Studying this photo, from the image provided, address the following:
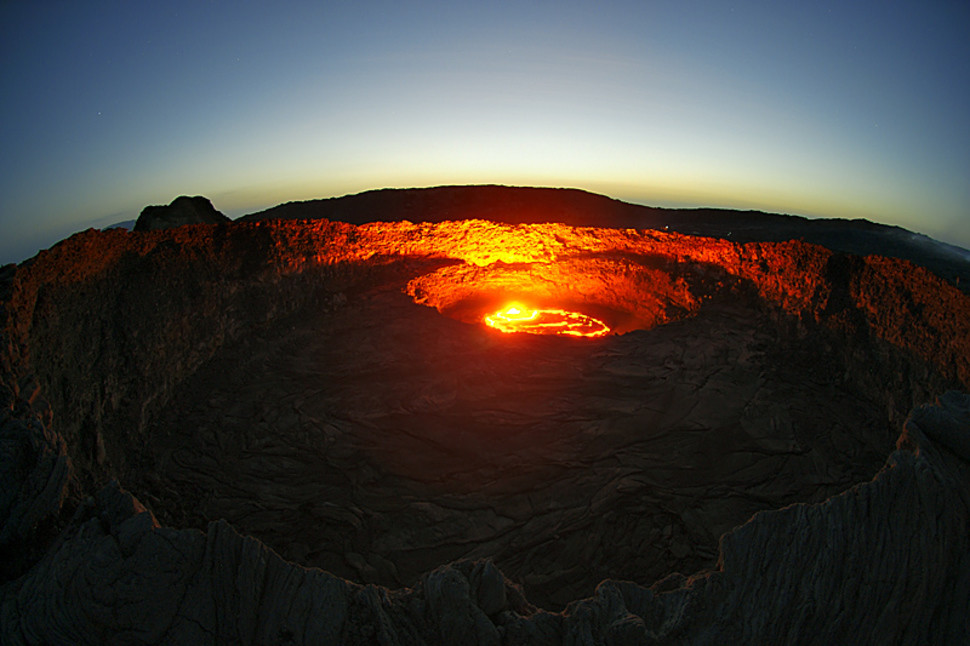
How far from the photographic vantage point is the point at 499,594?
12.2 feet

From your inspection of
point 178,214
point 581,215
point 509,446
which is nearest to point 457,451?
point 509,446

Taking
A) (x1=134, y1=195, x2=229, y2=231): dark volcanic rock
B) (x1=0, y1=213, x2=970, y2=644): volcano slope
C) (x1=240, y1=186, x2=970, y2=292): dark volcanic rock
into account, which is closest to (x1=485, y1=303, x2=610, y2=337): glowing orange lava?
(x1=0, y1=213, x2=970, y2=644): volcano slope

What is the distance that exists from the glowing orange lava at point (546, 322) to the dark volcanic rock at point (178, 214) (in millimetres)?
9113

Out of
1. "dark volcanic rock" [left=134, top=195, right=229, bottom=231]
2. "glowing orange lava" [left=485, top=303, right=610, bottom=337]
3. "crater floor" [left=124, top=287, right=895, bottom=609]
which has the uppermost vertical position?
"dark volcanic rock" [left=134, top=195, right=229, bottom=231]

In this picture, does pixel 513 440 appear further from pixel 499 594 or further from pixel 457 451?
pixel 499 594

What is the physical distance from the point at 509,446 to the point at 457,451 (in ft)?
2.61

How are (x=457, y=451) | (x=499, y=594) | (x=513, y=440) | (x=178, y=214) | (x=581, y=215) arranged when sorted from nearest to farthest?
(x=499, y=594), (x=457, y=451), (x=513, y=440), (x=178, y=214), (x=581, y=215)

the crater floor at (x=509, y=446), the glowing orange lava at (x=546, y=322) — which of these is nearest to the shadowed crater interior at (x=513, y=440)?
the crater floor at (x=509, y=446)

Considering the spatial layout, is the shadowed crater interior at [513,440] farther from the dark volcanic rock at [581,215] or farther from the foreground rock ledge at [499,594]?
the dark volcanic rock at [581,215]

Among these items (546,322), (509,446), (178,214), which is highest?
(178,214)

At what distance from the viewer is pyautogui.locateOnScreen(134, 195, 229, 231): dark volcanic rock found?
1348 cm

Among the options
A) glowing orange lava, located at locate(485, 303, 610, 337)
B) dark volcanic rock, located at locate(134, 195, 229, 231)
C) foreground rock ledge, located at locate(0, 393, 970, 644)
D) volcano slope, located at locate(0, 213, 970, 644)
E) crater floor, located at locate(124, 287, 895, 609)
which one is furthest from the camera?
dark volcanic rock, located at locate(134, 195, 229, 231)

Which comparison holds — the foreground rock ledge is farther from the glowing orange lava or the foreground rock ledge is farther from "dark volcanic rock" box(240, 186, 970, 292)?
"dark volcanic rock" box(240, 186, 970, 292)

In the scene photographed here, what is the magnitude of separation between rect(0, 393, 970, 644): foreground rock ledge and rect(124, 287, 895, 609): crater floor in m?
1.85
